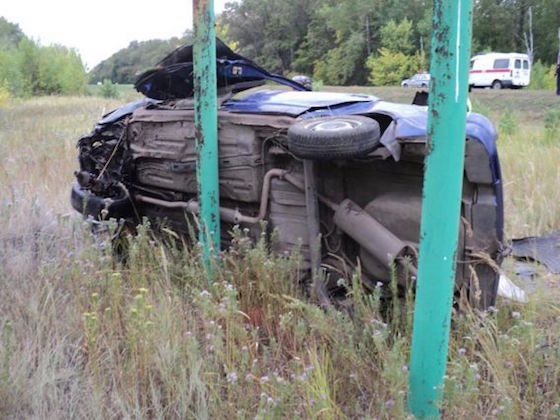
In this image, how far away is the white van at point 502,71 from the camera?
126ft

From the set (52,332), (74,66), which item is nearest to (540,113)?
(52,332)

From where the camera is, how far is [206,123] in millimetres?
3467

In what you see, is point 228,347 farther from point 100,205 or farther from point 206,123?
point 100,205

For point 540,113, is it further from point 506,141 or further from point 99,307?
point 99,307

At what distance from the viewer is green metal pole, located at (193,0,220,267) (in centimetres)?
329

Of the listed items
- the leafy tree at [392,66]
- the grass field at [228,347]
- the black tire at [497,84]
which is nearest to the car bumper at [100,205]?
the grass field at [228,347]

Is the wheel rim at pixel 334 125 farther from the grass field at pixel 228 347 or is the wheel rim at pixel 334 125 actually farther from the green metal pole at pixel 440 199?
the green metal pole at pixel 440 199

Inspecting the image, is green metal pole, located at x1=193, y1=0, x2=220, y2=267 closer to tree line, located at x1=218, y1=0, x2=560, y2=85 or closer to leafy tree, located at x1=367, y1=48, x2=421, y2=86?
tree line, located at x1=218, y1=0, x2=560, y2=85

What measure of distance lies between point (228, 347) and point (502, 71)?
40300 millimetres

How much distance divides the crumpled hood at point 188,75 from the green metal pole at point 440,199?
7.91 ft

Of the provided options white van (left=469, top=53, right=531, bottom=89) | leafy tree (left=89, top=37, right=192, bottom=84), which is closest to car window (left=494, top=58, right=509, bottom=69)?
white van (left=469, top=53, right=531, bottom=89)

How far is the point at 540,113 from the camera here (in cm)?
1891

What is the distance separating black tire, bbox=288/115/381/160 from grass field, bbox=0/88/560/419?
23.1 inches

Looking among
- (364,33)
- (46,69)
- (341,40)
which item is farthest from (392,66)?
(46,69)
